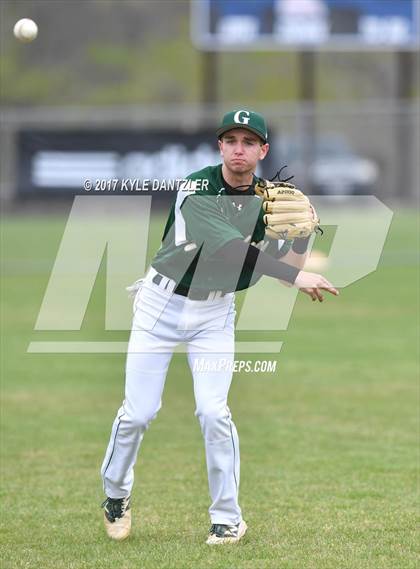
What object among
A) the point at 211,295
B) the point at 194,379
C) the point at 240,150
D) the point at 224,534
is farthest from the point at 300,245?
the point at 224,534

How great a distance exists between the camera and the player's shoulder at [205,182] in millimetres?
6578

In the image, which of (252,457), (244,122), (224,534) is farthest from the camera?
(252,457)

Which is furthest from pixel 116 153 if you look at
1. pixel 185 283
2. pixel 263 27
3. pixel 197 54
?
pixel 197 54

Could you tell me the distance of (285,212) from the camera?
21.6ft

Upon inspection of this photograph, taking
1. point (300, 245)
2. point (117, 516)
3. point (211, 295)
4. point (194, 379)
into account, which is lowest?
point (117, 516)

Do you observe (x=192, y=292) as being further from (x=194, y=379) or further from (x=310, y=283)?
(x=310, y=283)

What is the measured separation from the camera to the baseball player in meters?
6.45

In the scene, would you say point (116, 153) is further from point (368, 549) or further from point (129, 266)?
point (368, 549)

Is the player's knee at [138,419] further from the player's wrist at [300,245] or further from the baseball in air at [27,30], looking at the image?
the baseball in air at [27,30]

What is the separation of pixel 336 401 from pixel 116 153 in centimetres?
1659

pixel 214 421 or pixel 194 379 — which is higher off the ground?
pixel 194 379

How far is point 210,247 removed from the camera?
639 centimetres

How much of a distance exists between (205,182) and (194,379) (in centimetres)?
109

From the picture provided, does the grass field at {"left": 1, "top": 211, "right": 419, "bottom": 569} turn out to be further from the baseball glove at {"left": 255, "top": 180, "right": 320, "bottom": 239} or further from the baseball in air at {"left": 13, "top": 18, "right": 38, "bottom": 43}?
the baseball in air at {"left": 13, "top": 18, "right": 38, "bottom": 43}
